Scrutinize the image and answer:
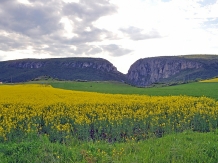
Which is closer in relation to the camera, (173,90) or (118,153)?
(118,153)

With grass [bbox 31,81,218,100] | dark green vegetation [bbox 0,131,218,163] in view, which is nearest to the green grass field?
dark green vegetation [bbox 0,131,218,163]

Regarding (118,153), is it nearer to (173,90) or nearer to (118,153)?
(118,153)

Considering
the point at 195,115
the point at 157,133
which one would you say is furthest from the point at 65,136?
the point at 195,115

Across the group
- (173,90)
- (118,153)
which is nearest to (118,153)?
(118,153)

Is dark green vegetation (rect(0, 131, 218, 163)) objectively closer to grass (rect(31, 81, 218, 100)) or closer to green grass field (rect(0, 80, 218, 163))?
green grass field (rect(0, 80, 218, 163))

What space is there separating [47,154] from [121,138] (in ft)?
17.0

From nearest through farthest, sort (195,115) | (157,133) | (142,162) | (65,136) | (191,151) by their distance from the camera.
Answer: (142,162)
(191,151)
(65,136)
(157,133)
(195,115)

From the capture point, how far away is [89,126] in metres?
13.5

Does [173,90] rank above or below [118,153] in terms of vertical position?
above

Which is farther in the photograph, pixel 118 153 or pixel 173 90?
pixel 173 90

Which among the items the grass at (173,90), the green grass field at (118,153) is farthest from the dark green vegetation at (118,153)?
the grass at (173,90)

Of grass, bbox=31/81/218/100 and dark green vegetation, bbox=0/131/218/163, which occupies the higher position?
grass, bbox=31/81/218/100

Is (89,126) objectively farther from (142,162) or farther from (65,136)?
(142,162)

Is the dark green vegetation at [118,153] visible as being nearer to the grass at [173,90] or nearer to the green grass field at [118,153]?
the green grass field at [118,153]
